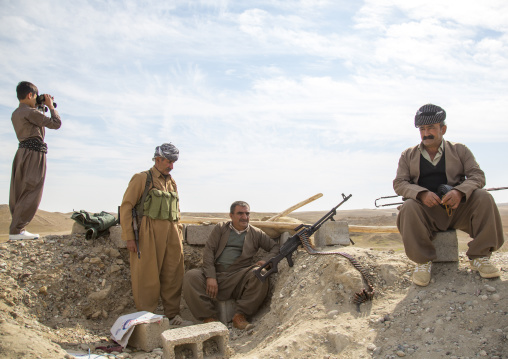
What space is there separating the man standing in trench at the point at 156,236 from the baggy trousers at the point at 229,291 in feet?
0.82

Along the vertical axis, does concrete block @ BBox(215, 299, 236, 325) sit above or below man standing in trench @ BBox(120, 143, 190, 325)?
below

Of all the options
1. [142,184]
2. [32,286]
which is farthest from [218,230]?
[32,286]

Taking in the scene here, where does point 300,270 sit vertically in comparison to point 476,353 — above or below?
above

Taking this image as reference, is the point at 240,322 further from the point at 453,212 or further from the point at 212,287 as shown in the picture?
the point at 453,212

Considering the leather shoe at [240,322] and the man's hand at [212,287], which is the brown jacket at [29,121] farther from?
the leather shoe at [240,322]

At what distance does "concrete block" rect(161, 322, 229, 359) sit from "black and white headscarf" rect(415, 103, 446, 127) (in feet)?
9.23

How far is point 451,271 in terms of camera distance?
13.6 ft

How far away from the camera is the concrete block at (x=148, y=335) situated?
4531 millimetres

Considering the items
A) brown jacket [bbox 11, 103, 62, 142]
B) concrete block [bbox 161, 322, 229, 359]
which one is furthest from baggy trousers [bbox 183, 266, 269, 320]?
brown jacket [bbox 11, 103, 62, 142]

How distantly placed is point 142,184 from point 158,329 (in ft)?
5.77

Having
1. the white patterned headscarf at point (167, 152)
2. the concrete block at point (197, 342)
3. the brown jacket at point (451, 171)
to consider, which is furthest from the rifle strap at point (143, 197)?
the brown jacket at point (451, 171)

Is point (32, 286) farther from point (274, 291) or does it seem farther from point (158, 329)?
point (274, 291)

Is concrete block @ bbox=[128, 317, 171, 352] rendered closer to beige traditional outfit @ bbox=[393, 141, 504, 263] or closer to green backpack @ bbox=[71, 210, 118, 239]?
green backpack @ bbox=[71, 210, 118, 239]

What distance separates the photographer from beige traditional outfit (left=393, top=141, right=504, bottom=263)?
3859 mm
